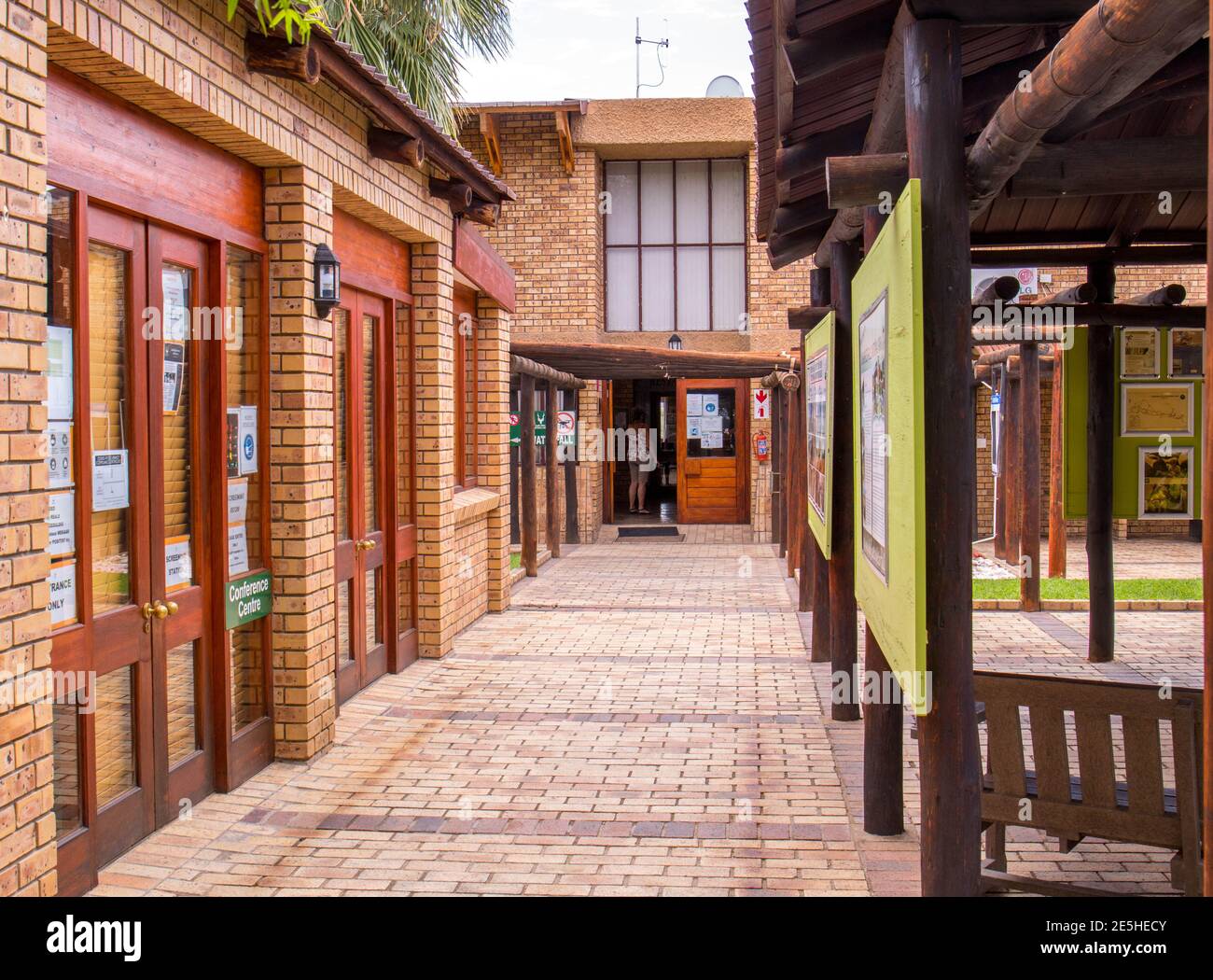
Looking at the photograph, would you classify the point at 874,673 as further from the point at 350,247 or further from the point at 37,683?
the point at 350,247

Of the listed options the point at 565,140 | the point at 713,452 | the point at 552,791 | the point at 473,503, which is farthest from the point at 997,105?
the point at 713,452

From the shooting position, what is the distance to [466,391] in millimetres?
10914

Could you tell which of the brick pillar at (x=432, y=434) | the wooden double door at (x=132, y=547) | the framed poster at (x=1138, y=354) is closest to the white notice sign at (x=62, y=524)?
the wooden double door at (x=132, y=547)

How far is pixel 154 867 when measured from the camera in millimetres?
4641

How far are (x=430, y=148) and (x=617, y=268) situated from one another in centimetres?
1179

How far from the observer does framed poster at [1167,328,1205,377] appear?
8.31 metres

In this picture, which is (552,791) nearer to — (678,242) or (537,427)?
(537,427)

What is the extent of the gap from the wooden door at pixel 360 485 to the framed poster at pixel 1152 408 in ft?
16.3

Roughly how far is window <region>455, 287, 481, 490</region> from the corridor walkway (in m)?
1.81

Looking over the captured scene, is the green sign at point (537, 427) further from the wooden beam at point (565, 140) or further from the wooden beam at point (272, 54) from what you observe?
the wooden beam at point (272, 54)

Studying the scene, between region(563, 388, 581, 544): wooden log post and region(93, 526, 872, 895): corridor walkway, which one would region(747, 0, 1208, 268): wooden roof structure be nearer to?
region(93, 526, 872, 895): corridor walkway

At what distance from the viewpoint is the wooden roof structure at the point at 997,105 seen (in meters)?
3.07

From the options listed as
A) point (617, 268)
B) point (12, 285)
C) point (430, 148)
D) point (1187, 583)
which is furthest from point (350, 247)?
point (617, 268)

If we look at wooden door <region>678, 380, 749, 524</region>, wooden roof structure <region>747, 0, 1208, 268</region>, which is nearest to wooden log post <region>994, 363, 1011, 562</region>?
wooden door <region>678, 380, 749, 524</region>
